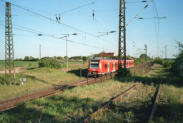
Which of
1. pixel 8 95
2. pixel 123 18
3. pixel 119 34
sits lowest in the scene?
pixel 8 95

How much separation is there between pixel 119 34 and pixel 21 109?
15.4m

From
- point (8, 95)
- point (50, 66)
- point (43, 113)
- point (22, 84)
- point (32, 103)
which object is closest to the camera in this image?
point (43, 113)

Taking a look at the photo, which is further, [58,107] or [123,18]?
[123,18]

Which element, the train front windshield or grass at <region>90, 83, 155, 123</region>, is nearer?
grass at <region>90, 83, 155, 123</region>

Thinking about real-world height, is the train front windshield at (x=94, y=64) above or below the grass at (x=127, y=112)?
above

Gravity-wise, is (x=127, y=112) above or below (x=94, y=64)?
below

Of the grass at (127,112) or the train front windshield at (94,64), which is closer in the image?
the grass at (127,112)

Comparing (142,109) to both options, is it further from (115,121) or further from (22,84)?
(22,84)

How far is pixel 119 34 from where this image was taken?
19.8m

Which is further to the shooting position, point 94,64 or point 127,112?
point 94,64

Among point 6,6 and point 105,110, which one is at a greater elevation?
point 6,6

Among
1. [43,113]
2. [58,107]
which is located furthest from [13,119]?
[58,107]

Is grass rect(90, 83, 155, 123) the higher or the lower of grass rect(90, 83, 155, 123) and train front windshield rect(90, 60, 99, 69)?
the lower

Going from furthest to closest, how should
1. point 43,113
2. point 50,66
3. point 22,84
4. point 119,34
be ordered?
point 50,66 → point 119,34 → point 22,84 → point 43,113
